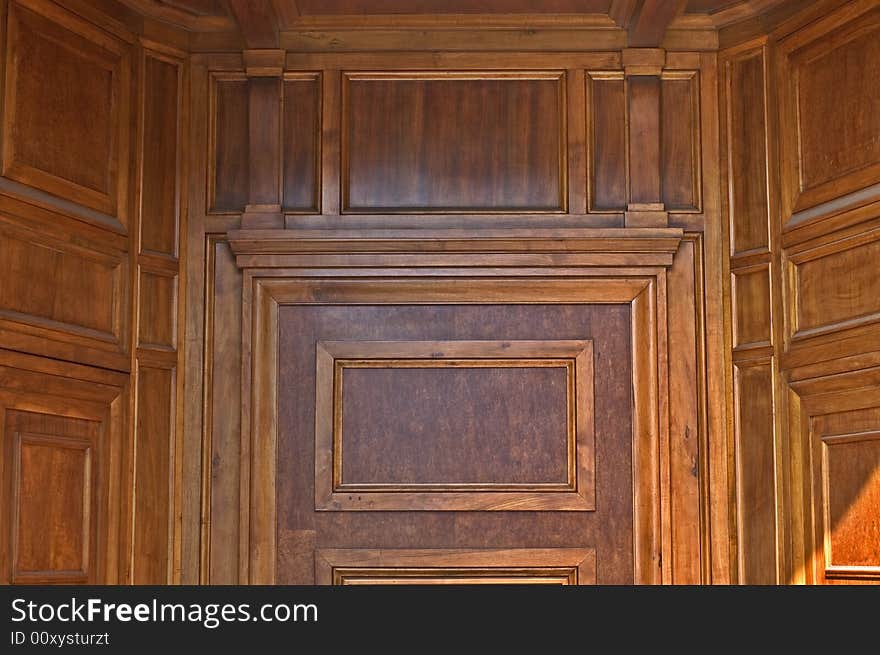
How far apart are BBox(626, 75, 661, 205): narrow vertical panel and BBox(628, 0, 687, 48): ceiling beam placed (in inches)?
4.7

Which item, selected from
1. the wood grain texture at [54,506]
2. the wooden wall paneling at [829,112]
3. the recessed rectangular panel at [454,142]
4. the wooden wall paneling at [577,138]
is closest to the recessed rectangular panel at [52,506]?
the wood grain texture at [54,506]

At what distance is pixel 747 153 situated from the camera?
4504 millimetres

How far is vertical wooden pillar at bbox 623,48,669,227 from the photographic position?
4.53 meters

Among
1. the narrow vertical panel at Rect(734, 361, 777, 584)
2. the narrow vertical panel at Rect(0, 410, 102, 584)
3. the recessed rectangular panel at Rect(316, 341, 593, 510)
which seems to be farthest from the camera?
the recessed rectangular panel at Rect(316, 341, 593, 510)

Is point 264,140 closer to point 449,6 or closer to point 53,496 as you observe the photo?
point 449,6

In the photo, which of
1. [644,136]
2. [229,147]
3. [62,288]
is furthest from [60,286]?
[644,136]

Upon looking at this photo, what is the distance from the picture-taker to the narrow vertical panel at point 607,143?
14.9ft

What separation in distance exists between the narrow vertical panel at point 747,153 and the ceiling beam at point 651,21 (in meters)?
0.28

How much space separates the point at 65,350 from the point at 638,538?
1887 millimetres

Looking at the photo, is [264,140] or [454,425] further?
[264,140]

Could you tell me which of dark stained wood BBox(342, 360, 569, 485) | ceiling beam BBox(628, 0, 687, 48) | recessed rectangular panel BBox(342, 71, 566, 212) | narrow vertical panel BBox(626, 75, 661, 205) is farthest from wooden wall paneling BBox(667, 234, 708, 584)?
ceiling beam BBox(628, 0, 687, 48)

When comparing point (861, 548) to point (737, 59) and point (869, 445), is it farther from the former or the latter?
point (737, 59)

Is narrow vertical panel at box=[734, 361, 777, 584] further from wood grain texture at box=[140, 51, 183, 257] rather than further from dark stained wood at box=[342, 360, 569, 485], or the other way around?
wood grain texture at box=[140, 51, 183, 257]

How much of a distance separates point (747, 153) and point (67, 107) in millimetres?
2194
